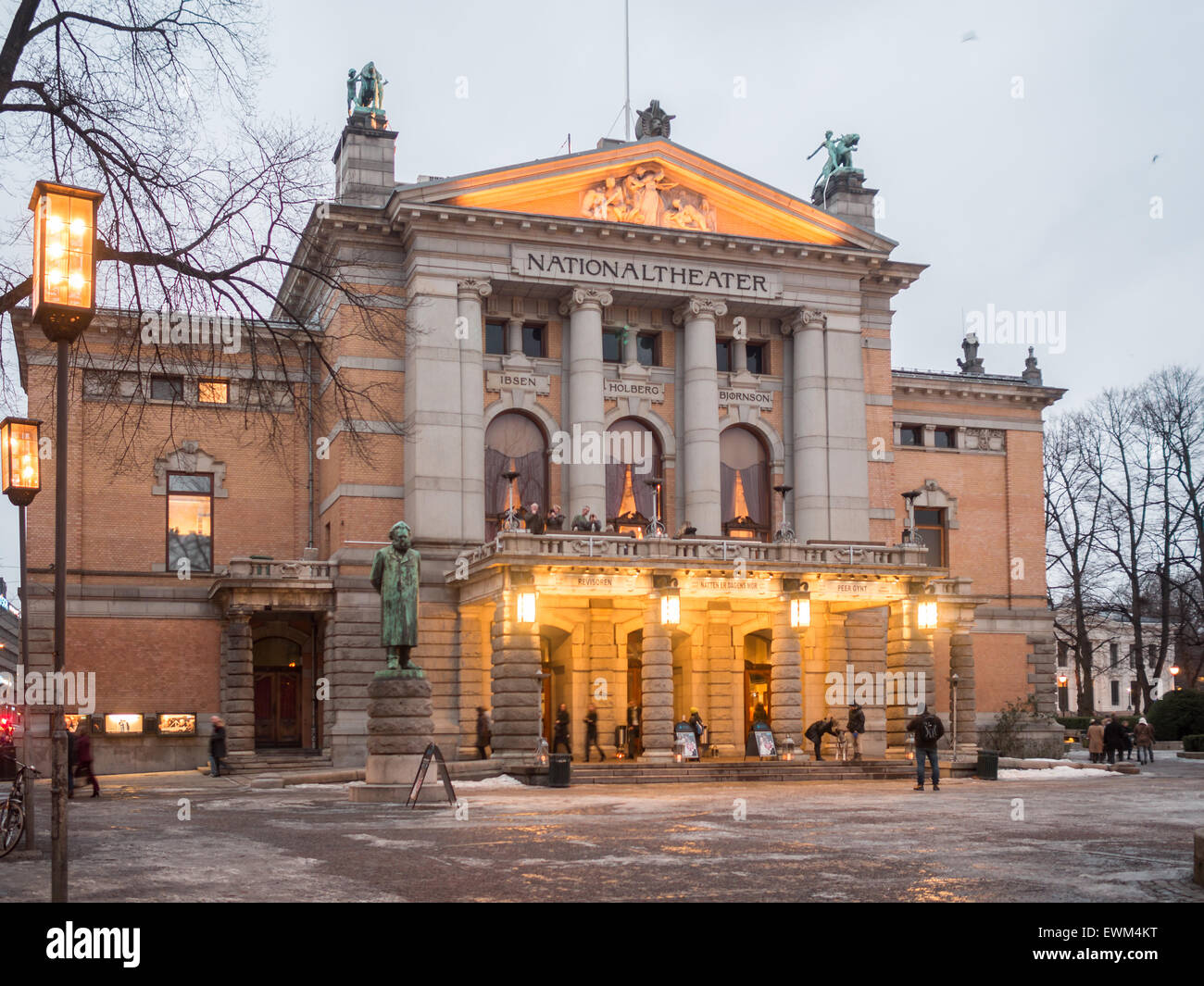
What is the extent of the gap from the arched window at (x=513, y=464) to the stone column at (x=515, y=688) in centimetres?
756

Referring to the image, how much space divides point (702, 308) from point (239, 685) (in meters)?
20.1

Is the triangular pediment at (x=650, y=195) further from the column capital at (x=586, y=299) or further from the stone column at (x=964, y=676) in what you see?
the stone column at (x=964, y=676)

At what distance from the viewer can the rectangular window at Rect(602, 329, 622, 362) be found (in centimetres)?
4816

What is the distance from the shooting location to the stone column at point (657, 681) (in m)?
39.7

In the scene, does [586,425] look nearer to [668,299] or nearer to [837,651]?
[668,299]

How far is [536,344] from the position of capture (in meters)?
47.6

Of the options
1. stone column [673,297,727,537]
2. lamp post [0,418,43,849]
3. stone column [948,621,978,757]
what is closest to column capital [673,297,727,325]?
stone column [673,297,727,537]

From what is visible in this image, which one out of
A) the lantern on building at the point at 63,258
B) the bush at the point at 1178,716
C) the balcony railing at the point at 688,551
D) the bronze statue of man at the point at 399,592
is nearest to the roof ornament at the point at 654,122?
the balcony railing at the point at 688,551

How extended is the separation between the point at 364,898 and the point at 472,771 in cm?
2334

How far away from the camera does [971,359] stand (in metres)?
60.4

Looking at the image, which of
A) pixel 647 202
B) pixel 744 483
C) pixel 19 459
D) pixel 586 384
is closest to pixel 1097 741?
pixel 744 483

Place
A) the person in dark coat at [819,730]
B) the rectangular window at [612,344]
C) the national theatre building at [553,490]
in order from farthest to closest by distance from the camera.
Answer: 1. the rectangular window at [612,344]
2. the national theatre building at [553,490]
3. the person in dark coat at [819,730]

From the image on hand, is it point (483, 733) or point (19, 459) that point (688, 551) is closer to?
point (483, 733)

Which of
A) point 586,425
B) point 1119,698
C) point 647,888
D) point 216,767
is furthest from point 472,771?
point 1119,698
